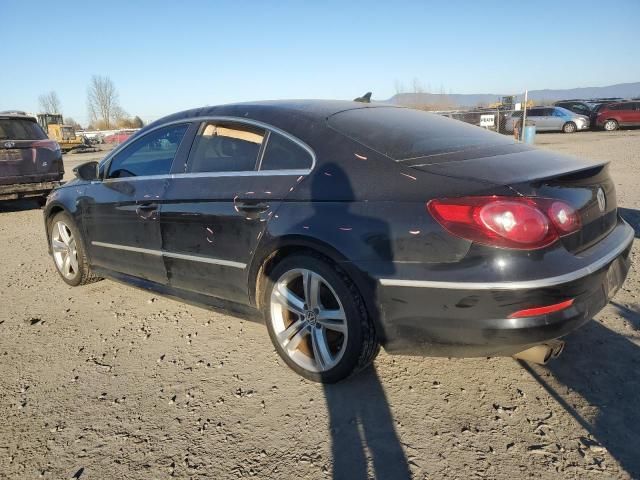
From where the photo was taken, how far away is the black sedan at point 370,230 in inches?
85.8

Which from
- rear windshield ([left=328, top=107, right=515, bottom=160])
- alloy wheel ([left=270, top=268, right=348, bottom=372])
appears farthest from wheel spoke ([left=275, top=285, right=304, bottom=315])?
rear windshield ([left=328, top=107, right=515, bottom=160])

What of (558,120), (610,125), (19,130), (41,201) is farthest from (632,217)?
(610,125)

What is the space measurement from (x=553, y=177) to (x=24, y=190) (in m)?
9.27

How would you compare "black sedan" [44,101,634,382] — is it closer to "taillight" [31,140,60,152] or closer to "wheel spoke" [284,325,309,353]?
"wheel spoke" [284,325,309,353]

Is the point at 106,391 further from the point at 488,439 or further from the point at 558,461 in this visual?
the point at 558,461

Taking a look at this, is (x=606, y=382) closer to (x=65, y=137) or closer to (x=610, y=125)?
(x=610, y=125)

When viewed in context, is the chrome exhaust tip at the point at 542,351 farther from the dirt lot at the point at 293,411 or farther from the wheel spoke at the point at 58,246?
the wheel spoke at the point at 58,246

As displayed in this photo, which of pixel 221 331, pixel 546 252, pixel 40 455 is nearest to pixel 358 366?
pixel 546 252

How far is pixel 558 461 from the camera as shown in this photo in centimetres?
207

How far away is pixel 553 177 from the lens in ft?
7.63

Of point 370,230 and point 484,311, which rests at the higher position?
point 370,230

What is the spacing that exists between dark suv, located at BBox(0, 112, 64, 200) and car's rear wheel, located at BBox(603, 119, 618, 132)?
89.3 ft

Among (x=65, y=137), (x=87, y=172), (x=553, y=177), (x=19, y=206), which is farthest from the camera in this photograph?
(x=65, y=137)

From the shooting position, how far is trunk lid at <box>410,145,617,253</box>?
2.27 m
